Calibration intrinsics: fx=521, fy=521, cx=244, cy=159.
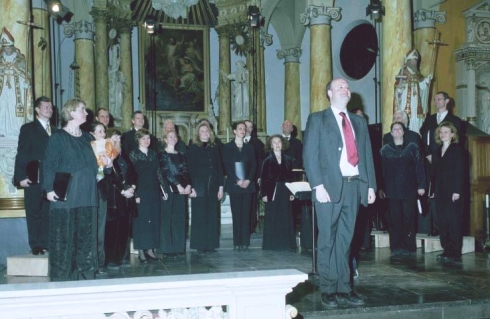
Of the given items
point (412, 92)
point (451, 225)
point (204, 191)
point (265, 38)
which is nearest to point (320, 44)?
point (412, 92)

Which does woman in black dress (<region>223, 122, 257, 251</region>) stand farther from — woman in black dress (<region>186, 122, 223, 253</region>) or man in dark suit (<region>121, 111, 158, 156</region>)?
man in dark suit (<region>121, 111, 158, 156</region>)

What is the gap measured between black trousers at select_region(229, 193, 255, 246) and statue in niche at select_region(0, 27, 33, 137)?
9.76 feet

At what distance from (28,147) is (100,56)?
8757mm

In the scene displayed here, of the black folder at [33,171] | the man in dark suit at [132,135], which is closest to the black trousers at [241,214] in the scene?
the man in dark suit at [132,135]

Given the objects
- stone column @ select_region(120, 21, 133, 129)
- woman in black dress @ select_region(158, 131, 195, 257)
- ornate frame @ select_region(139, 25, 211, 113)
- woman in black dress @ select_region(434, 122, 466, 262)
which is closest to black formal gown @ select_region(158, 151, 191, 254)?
woman in black dress @ select_region(158, 131, 195, 257)

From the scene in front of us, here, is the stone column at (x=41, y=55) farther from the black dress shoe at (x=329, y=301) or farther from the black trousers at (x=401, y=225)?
the black dress shoe at (x=329, y=301)

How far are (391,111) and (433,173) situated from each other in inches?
88.7

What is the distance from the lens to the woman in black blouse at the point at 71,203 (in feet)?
14.8

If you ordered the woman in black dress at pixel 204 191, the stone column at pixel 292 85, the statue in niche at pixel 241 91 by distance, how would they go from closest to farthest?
1. the woman in black dress at pixel 204 191
2. the statue in niche at pixel 241 91
3. the stone column at pixel 292 85

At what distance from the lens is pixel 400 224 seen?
6.93 meters

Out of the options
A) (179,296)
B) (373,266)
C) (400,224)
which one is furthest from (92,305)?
(400,224)

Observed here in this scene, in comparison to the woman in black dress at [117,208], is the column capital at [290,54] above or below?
above

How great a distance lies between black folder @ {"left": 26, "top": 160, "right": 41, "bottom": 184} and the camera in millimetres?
5855

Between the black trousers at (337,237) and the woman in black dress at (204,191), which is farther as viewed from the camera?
the woman in black dress at (204,191)
